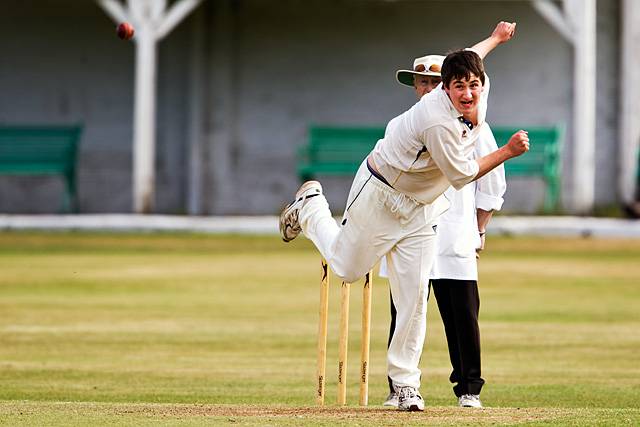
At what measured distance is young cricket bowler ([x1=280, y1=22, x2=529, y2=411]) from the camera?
628 centimetres

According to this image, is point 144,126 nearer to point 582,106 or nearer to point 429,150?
point 582,106

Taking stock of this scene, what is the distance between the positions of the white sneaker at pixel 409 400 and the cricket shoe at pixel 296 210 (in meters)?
1.19

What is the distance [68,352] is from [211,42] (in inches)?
513

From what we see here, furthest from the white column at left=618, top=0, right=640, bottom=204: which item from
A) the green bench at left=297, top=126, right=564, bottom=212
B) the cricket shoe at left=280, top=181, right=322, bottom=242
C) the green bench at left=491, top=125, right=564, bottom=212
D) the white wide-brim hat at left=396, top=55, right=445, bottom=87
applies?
the white wide-brim hat at left=396, top=55, right=445, bottom=87

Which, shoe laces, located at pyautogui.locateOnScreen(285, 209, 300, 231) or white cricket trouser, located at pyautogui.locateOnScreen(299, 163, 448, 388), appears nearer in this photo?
white cricket trouser, located at pyautogui.locateOnScreen(299, 163, 448, 388)

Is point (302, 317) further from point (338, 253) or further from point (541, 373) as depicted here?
point (338, 253)

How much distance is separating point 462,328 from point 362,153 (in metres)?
13.4

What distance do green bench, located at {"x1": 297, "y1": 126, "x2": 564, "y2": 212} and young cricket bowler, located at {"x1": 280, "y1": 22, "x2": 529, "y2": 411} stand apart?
13152 millimetres

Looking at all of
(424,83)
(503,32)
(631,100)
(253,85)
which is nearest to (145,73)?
(253,85)

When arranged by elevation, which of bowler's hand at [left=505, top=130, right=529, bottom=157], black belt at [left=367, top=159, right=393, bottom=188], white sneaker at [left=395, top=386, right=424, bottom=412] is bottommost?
white sneaker at [left=395, top=386, right=424, bottom=412]

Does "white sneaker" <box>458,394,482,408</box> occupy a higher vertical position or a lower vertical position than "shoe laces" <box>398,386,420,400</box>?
lower

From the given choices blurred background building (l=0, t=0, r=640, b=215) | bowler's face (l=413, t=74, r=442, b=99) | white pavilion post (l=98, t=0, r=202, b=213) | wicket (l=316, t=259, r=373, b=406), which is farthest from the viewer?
blurred background building (l=0, t=0, r=640, b=215)

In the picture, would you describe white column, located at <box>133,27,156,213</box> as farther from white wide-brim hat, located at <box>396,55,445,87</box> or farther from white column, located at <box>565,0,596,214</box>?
white wide-brim hat, located at <box>396,55,445,87</box>

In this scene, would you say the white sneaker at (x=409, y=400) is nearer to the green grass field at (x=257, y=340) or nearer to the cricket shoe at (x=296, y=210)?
the green grass field at (x=257, y=340)
